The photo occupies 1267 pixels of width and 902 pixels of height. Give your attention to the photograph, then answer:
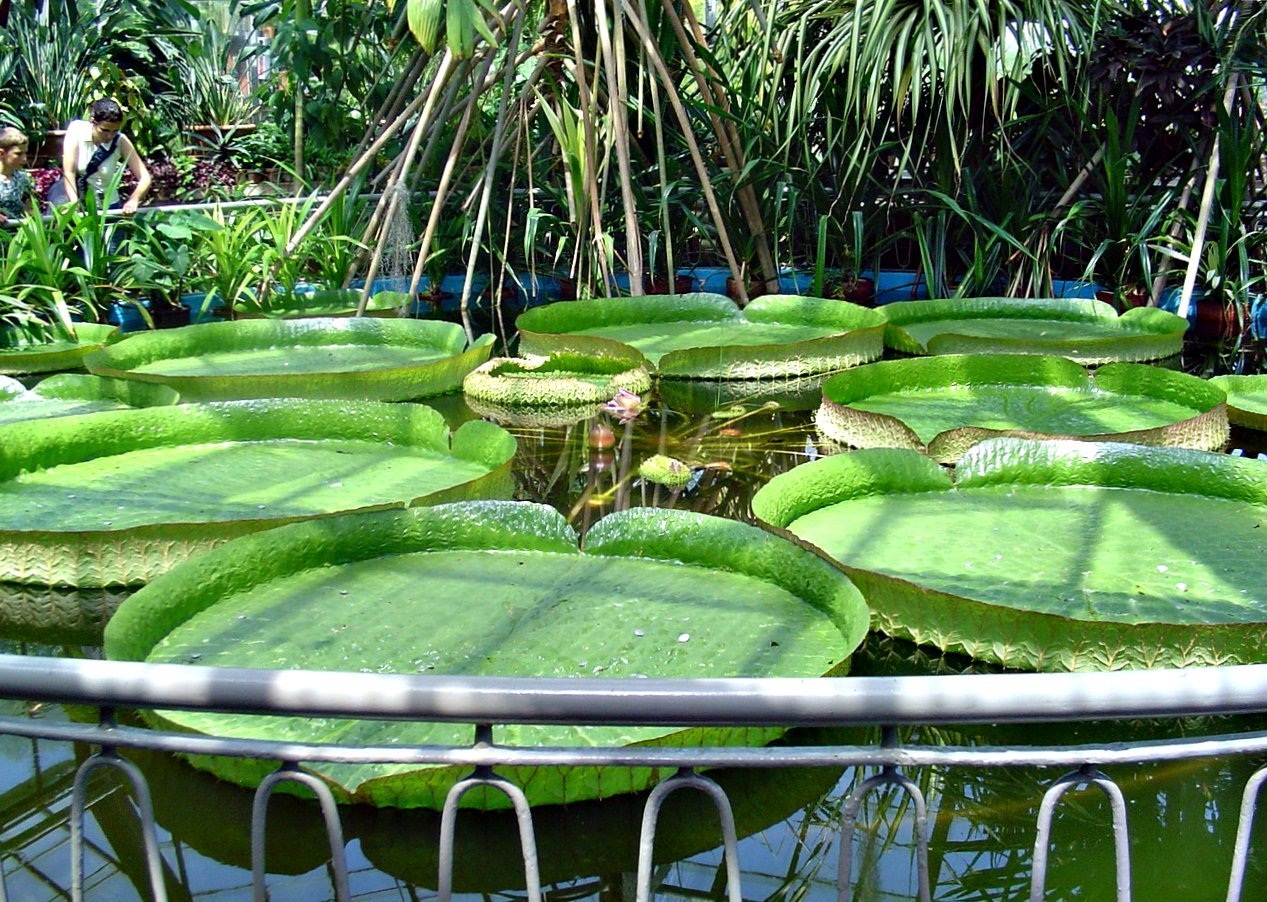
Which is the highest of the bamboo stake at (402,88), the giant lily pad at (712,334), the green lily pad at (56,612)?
the bamboo stake at (402,88)

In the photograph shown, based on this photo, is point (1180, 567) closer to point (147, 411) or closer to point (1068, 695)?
point (1068, 695)

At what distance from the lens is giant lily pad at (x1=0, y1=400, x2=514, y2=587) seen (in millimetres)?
2568

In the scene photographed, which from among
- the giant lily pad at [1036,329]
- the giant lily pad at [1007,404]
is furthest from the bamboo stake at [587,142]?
the giant lily pad at [1007,404]

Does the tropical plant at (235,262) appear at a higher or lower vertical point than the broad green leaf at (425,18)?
lower

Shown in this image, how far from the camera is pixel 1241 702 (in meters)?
1.04

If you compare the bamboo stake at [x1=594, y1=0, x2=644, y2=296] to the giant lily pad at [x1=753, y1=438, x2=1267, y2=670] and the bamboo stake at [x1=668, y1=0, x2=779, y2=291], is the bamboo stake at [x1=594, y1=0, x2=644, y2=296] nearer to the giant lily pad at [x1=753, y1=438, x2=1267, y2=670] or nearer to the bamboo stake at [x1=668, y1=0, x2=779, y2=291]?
the bamboo stake at [x1=668, y1=0, x2=779, y2=291]

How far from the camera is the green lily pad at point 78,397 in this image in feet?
12.0

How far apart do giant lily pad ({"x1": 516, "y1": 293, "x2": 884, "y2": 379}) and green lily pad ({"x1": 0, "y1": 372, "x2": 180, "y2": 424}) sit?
1587mm

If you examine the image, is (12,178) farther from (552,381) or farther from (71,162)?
(552,381)

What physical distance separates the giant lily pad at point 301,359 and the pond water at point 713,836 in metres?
1.96

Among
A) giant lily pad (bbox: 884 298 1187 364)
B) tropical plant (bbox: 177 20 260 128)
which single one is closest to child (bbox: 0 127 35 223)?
giant lily pad (bbox: 884 298 1187 364)

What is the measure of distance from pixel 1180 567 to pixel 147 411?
8.52 ft

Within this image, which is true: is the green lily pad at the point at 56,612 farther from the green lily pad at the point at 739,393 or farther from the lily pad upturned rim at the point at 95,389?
the green lily pad at the point at 739,393

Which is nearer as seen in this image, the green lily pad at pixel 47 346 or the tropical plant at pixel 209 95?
the green lily pad at pixel 47 346
